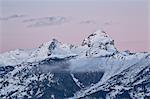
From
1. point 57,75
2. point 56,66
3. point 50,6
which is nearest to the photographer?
point 50,6

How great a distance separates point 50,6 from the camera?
243 inches

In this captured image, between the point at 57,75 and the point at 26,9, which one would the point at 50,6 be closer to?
the point at 26,9

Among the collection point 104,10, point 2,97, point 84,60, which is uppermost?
point 104,10

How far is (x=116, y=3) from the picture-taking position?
6219 millimetres

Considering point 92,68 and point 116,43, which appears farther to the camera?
point 92,68

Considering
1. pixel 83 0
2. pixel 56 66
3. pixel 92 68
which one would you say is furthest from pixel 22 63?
pixel 83 0

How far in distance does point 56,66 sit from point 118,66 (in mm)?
1128

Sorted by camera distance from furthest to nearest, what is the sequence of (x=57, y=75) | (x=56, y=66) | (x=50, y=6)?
(x=56, y=66)
(x=57, y=75)
(x=50, y=6)

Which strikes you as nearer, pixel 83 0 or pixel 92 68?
pixel 83 0

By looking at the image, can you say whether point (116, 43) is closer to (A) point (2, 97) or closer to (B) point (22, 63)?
(B) point (22, 63)

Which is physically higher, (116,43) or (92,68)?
(116,43)

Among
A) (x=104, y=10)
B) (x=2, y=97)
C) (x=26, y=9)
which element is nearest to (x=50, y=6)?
(x=26, y=9)

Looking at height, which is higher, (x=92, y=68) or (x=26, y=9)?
(x=26, y=9)

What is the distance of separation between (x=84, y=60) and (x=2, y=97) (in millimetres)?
1553
